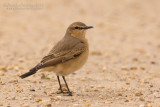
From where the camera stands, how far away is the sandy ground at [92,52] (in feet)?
24.9

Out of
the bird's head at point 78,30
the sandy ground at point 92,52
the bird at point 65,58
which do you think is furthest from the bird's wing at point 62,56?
the sandy ground at point 92,52

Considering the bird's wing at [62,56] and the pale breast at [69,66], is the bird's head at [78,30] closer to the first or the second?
the bird's wing at [62,56]

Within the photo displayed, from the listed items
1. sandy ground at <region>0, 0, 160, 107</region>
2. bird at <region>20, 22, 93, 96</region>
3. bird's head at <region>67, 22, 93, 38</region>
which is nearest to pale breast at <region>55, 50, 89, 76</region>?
bird at <region>20, 22, 93, 96</region>

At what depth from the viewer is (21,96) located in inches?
294

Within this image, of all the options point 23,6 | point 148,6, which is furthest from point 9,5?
point 148,6

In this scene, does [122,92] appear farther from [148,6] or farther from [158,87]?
[148,6]

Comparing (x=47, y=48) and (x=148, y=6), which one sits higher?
(x=148, y=6)

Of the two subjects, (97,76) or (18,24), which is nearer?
(97,76)

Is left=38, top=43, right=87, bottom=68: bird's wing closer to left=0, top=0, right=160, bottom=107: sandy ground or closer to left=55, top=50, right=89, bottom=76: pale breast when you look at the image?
left=55, top=50, right=89, bottom=76: pale breast

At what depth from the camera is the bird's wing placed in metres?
7.62

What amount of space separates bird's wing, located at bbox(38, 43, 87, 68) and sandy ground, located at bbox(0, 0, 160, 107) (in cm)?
69

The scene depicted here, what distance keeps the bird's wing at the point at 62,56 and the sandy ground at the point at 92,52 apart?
0.69 m

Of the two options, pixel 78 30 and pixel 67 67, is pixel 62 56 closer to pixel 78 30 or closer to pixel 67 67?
pixel 67 67

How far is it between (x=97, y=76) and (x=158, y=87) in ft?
6.01
